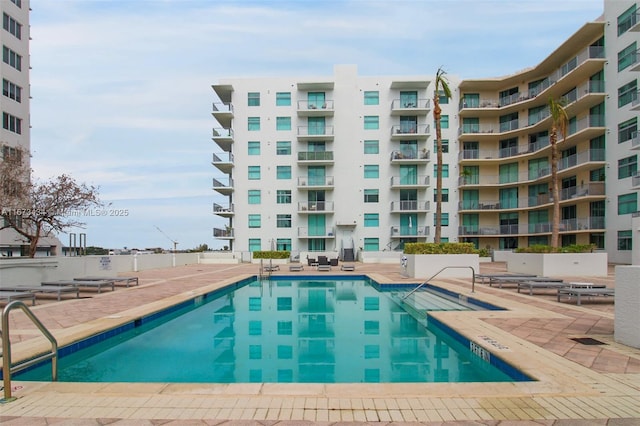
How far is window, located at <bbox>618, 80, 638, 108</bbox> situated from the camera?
82.8 feet

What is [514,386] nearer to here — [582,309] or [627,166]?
[582,309]

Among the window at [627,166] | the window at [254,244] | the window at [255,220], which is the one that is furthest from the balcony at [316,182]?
the window at [627,166]

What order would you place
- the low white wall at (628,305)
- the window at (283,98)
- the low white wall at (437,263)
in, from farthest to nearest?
the window at (283,98) < the low white wall at (437,263) < the low white wall at (628,305)

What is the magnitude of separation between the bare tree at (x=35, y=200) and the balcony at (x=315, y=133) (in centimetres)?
2314

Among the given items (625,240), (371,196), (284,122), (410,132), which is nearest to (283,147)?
(284,122)

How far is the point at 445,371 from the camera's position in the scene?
5922 millimetres

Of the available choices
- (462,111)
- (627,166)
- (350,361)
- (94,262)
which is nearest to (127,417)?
(350,361)

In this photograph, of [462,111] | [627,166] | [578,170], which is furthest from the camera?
[462,111]

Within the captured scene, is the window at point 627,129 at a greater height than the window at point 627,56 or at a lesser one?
lesser

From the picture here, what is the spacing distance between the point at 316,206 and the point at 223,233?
8797 millimetres

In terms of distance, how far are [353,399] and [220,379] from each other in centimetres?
247

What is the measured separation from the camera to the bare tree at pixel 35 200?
44.9 ft

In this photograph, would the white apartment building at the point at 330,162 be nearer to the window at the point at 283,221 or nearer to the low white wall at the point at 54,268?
the window at the point at 283,221

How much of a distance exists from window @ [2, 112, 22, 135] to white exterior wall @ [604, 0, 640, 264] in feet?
138
